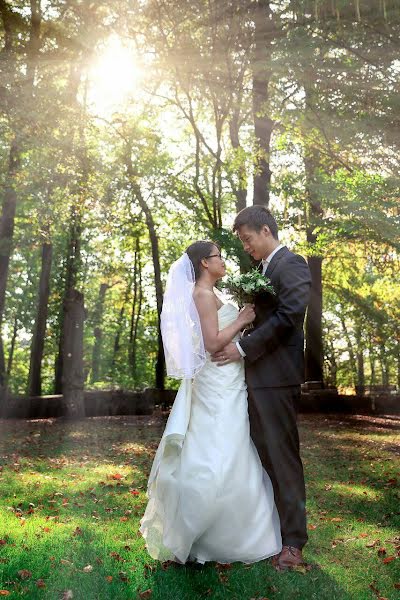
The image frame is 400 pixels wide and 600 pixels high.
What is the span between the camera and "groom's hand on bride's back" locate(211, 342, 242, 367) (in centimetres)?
500

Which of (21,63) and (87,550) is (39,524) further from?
(21,63)

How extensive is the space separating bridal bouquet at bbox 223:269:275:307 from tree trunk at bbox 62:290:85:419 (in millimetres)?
12714

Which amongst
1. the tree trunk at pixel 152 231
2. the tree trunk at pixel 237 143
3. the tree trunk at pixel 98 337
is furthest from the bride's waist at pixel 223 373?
the tree trunk at pixel 98 337

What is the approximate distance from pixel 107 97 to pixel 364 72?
8.01m

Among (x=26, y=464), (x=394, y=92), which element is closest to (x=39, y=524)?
(x=26, y=464)

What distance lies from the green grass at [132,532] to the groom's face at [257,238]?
2362 mm

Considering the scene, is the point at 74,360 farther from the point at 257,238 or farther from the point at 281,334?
the point at 281,334

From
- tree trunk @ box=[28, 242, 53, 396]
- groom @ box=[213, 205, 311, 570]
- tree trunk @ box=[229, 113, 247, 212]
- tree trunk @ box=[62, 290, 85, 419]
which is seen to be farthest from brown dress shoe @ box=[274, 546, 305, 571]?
tree trunk @ box=[28, 242, 53, 396]

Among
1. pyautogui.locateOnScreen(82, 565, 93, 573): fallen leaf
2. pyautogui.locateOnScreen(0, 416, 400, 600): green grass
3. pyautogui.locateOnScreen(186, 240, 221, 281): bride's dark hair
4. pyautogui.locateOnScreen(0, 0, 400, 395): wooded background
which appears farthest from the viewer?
pyautogui.locateOnScreen(0, 0, 400, 395): wooded background

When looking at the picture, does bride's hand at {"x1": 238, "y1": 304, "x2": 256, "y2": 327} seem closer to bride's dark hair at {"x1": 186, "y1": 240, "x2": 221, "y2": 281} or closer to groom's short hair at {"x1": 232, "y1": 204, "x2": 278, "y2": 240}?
bride's dark hair at {"x1": 186, "y1": 240, "x2": 221, "y2": 281}

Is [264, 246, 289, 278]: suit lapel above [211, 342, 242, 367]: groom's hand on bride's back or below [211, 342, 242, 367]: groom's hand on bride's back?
above

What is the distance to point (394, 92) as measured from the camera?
33.4 feet

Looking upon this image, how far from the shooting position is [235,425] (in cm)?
497

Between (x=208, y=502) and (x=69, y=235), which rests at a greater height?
(x=69, y=235)
